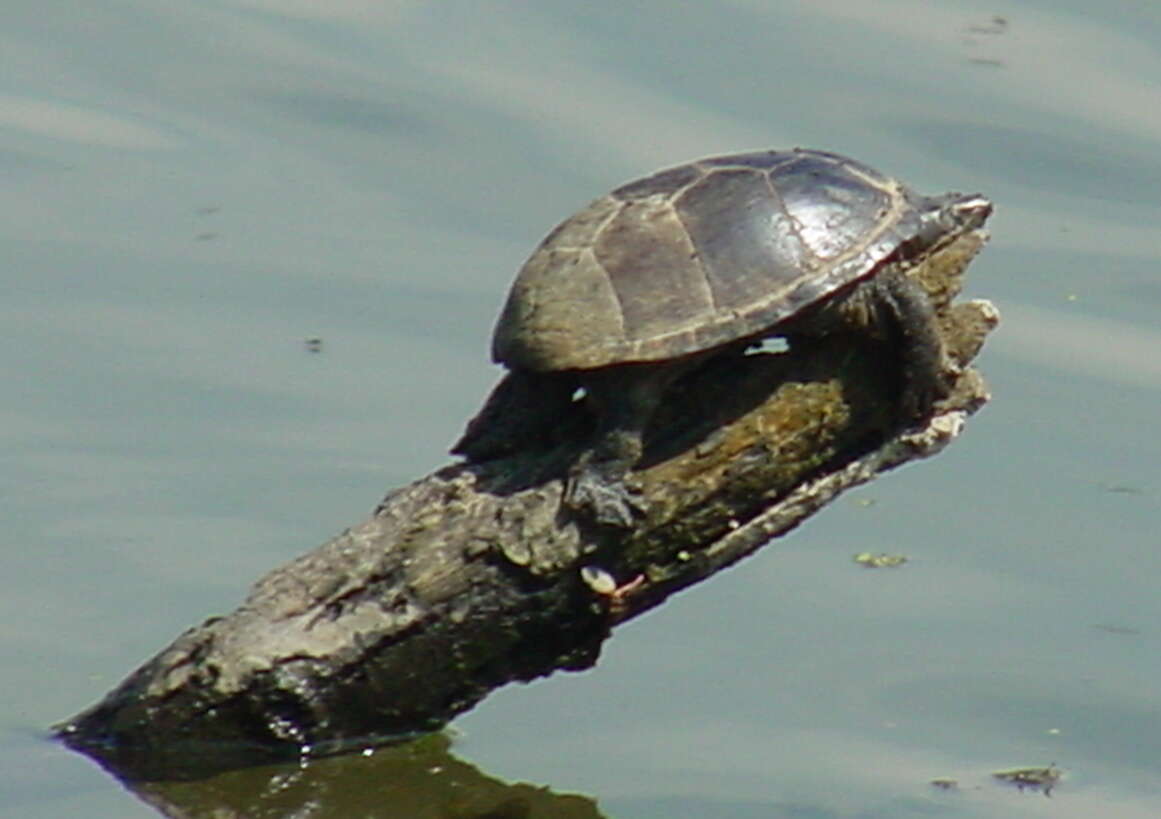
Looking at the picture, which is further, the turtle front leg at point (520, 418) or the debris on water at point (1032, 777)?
the debris on water at point (1032, 777)

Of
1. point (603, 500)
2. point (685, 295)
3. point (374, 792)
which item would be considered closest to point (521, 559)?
point (603, 500)

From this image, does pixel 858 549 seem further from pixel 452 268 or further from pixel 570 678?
pixel 452 268

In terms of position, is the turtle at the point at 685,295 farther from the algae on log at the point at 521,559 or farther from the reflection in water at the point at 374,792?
the reflection in water at the point at 374,792

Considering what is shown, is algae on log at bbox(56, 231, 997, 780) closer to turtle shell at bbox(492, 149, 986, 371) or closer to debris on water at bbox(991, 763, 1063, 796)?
turtle shell at bbox(492, 149, 986, 371)

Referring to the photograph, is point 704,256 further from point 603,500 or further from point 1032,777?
point 1032,777

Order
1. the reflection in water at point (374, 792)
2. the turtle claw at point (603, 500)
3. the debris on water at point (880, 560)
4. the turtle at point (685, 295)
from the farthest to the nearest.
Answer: the debris on water at point (880, 560), the reflection in water at point (374, 792), the turtle at point (685, 295), the turtle claw at point (603, 500)

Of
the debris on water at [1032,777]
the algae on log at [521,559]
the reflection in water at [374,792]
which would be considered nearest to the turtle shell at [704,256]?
the algae on log at [521,559]

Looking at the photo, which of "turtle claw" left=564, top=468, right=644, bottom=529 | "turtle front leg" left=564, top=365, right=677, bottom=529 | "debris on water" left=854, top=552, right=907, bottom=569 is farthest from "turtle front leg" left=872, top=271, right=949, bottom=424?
"debris on water" left=854, top=552, right=907, bottom=569
